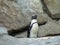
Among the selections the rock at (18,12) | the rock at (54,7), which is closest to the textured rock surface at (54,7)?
the rock at (54,7)

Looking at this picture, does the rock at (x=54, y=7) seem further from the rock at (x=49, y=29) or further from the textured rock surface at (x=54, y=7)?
the rock at (x=49, y=29)

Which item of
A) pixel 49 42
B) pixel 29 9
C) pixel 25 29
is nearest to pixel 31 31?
pixel 25 29

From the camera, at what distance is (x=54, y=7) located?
232 inches

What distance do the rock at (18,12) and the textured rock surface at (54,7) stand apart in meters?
0.34

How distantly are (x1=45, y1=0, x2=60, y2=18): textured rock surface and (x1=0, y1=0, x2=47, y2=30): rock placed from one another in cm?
34

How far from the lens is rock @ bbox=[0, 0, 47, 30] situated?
16.8 feet

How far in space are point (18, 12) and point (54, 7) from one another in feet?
4.29

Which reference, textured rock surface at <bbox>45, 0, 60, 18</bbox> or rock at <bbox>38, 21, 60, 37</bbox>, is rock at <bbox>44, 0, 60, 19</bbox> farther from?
rock at <bbox>38, 21, 60, 37</bbox>

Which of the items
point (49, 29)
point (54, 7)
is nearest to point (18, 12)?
point (49, 29)

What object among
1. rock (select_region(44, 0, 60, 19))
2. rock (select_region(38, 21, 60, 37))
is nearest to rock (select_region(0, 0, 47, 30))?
rock (select_region(38, 21, 60, 37))

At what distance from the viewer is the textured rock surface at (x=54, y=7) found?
19.2ft

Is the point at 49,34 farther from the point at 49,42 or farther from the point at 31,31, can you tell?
the point at 49,42

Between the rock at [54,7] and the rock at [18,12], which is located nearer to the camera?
the rock at [18,12]

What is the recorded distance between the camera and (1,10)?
5090 mm
